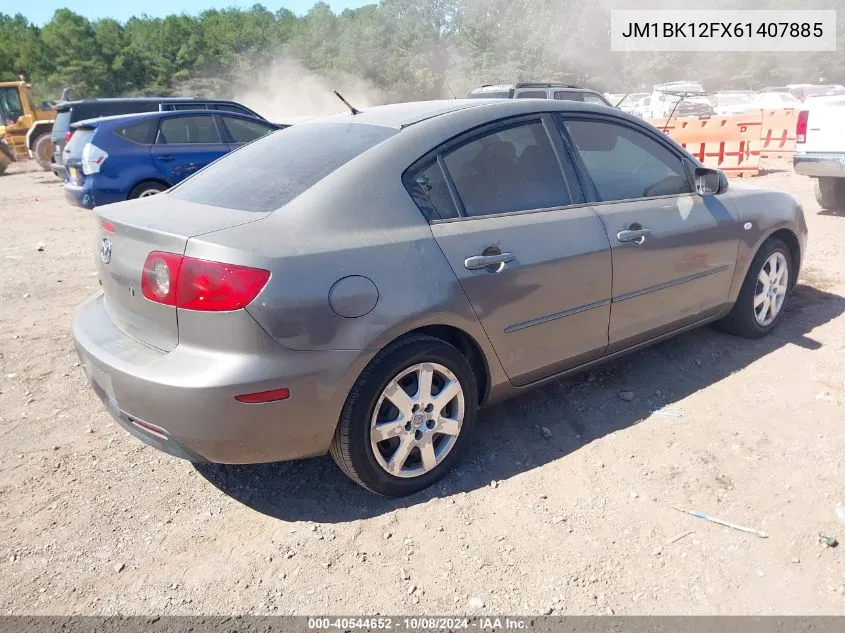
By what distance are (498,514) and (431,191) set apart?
55.4 inches

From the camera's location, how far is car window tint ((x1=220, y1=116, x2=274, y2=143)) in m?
10.3

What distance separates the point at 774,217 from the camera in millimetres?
4348

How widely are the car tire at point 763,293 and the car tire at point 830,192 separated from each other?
17.0 ft

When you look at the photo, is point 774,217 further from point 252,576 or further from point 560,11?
point 560,11

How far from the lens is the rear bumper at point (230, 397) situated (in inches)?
94.4

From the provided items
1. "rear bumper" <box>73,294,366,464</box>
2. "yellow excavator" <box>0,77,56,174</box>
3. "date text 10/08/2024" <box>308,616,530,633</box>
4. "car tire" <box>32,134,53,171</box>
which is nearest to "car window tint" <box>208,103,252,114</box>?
"car tire" <box>32,134,53,171</box>

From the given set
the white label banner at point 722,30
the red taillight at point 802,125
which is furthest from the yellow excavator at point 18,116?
the white label banner at point 722,30

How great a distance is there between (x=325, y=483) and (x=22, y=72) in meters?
55.2

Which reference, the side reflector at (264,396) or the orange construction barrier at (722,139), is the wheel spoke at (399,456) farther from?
the orange construction barrier at (722,139)

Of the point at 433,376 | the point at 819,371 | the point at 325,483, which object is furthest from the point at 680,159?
the point at 325,483

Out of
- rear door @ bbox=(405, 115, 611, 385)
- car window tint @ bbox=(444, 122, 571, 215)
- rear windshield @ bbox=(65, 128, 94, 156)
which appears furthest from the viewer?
rear windshield @ bbox=(65, 128, 94, 156)

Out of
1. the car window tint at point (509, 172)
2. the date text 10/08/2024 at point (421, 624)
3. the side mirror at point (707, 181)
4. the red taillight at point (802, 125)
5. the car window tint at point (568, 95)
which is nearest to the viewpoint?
the date text 10/08/2024 at point (421, 624)

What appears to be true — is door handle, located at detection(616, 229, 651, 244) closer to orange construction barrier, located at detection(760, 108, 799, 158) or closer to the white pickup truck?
the white pickup truck

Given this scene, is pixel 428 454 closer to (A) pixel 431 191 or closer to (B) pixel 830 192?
(A) pixel 431 191
